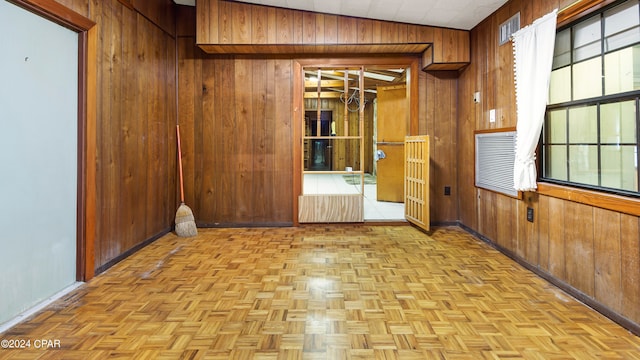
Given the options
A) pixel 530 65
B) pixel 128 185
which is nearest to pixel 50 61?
pixel 128 185

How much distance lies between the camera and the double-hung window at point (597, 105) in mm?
2059

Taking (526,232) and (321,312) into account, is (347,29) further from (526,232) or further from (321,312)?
(321,312)

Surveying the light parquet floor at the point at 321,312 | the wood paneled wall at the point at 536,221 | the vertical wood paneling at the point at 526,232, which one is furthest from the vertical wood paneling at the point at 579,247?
the vertical wood paneling at the point at 526,232

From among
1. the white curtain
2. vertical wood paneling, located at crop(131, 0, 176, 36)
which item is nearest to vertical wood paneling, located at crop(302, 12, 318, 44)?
vertical wood paneling, located at crop(131, 0, 176, 36)

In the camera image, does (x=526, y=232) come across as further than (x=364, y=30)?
No

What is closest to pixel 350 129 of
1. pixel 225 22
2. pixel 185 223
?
pixel 225 22

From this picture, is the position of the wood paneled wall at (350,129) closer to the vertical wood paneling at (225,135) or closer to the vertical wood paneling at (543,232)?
the vertical wood paneling at (225,135)

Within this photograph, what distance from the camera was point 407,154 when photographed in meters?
4.53

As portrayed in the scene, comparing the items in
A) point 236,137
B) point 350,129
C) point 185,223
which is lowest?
point 185,223

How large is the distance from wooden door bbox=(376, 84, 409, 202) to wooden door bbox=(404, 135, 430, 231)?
5.25ft

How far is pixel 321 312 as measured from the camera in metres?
2.17

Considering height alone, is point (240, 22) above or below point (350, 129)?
above

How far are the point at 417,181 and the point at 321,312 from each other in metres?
2.45

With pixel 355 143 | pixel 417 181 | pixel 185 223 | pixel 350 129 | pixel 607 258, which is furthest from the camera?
pixel 350 129
